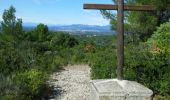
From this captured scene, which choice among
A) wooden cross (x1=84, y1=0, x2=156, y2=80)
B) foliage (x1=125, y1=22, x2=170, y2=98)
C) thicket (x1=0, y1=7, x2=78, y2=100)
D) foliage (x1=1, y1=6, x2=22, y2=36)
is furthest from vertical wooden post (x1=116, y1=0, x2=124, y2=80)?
foliage (x1=1, y1=6, x2=22, y2=36)

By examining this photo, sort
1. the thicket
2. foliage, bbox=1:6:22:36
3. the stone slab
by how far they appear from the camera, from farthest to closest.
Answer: foliage, bbox=1:6:22:36 → the thicket → the stone slab

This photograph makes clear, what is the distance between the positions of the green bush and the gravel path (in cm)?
48

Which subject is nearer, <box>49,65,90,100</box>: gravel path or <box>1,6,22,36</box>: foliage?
<box>49,65,90,100</box>: gravel path

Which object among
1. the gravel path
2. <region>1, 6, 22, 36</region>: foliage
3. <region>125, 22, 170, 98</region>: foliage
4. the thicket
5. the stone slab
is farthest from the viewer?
<region>1, 6, 22, 36</region>: foliage

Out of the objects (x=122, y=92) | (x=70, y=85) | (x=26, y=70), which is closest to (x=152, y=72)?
(x=70, y=85)

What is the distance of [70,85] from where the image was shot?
12930mm

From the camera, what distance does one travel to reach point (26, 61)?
558 inches

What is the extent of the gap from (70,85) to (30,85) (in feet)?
9.38

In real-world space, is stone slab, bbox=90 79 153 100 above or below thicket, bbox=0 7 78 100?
above

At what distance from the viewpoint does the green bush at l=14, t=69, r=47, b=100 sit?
384 inches

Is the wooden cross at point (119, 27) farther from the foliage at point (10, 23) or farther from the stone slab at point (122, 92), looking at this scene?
the foliage at point (10, 23)

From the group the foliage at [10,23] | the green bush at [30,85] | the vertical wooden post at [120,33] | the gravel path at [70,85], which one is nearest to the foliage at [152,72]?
the gravel path at [70,85]

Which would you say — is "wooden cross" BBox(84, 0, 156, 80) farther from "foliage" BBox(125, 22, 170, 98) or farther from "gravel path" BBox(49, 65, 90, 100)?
"gravel path" BBox(49, 65, 90, 100)

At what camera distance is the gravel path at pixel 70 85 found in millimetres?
10930
